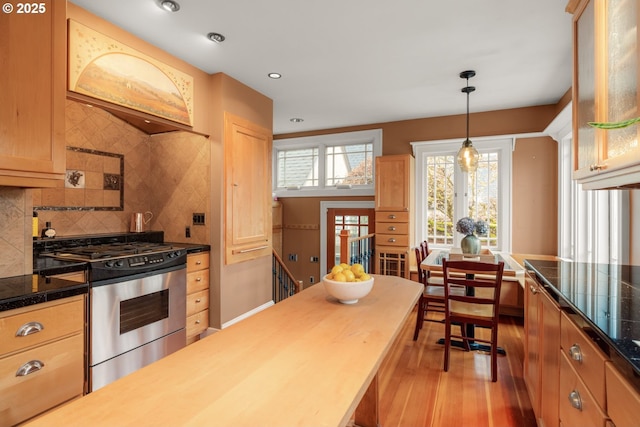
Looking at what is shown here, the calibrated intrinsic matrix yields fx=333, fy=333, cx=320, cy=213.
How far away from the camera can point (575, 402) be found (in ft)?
3.95

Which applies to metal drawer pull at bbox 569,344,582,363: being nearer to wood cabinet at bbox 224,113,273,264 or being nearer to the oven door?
the oven door

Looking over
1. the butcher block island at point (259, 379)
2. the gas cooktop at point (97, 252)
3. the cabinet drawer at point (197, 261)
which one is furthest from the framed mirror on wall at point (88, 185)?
the butcher block island at point (259, 379)

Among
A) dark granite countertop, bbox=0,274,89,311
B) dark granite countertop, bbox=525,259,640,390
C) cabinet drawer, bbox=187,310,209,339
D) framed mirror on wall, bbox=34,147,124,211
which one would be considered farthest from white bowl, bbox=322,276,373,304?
framed mirror on wall, bbox=34,147,124,211

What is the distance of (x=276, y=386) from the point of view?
82 centimetres

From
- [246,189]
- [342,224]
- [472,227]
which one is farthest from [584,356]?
[342,224]

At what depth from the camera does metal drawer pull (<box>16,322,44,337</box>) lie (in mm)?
1493

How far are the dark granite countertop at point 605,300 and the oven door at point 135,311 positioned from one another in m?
2.53

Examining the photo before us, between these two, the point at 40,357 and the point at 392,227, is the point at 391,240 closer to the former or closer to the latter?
the point at 392,227

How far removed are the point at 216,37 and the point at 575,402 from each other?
2.99 metres

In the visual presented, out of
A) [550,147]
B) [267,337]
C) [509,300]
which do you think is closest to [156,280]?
[267,337]

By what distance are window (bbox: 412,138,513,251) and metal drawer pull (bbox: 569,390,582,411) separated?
135 inches

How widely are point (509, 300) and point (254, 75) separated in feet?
12.5

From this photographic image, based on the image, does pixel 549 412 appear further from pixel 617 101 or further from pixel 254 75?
pixel 254 75

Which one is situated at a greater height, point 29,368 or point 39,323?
point 39,323
